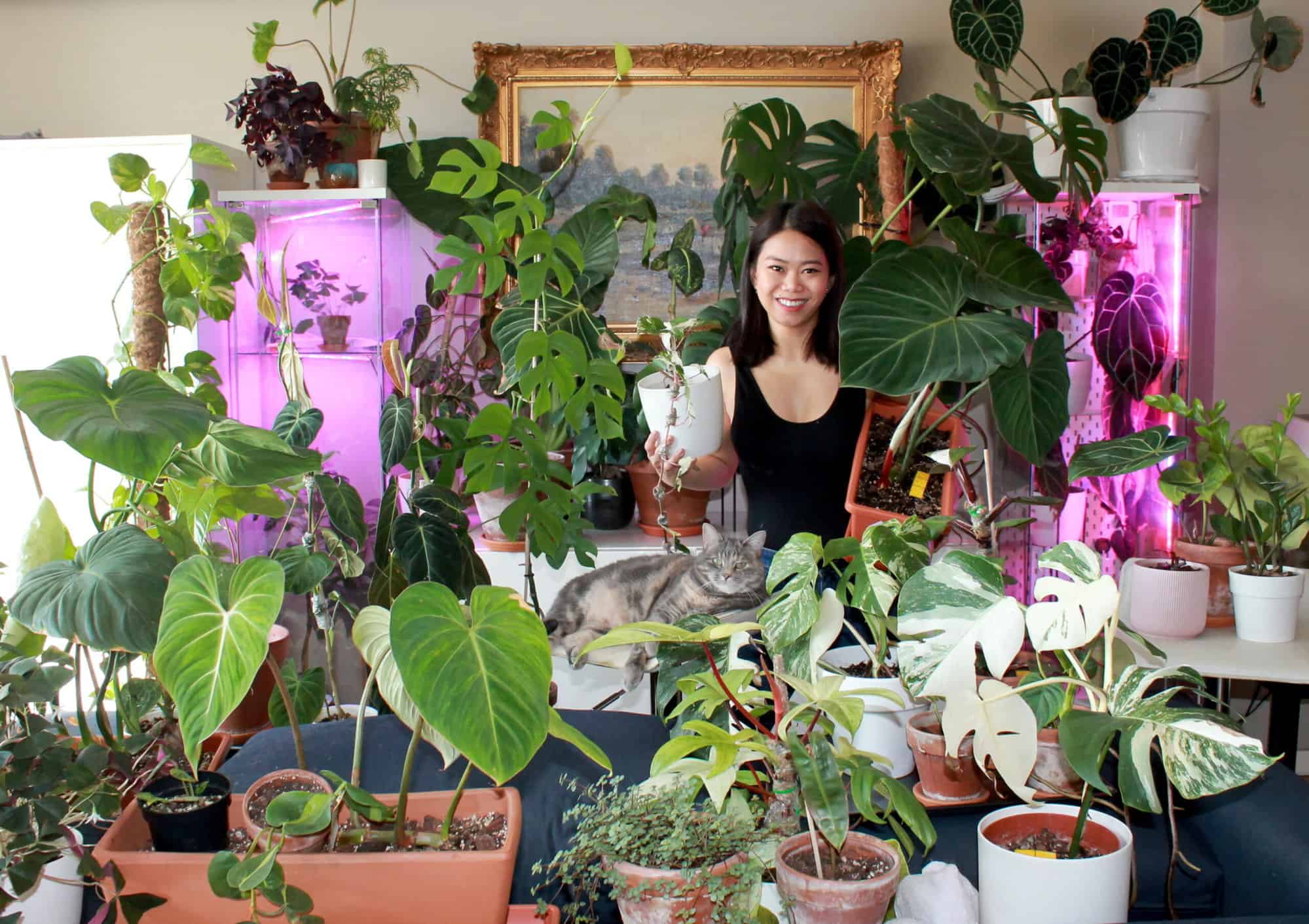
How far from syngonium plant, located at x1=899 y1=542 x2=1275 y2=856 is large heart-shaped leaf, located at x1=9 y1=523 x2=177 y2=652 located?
72 centimetres

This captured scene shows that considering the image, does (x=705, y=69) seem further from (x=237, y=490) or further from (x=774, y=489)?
(x=237, y=490)

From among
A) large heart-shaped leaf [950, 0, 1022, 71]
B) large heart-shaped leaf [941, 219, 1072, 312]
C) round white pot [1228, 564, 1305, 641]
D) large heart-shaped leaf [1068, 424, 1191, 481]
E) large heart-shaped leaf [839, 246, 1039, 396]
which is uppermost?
large heart-shaped leaf [950, 0, 1022, 71]

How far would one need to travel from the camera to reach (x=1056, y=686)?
0.99 meters

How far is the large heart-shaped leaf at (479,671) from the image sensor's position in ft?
2.75

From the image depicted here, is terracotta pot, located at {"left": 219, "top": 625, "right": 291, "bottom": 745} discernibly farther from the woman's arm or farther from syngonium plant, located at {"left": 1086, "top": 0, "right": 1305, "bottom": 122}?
syngonium plant, located at {"left": 1086, "top": 0, "right": 1305, "bottom": 122}

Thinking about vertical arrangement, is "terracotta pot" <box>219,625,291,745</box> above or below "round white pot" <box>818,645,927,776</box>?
below

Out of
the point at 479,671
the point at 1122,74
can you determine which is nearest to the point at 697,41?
the point at 1122,74

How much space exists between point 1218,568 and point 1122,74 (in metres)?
1.64

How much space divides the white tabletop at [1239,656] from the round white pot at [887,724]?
0.92 meters

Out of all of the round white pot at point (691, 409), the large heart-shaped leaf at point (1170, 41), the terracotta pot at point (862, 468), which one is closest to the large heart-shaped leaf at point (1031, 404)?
the terracotta pot at point (862, 468)

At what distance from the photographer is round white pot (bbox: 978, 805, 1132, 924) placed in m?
0.92

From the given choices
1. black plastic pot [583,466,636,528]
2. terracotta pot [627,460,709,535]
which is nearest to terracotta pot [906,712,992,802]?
terracotta pot [627,460,709,535]

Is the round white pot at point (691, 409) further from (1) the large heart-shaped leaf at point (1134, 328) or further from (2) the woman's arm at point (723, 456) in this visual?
(1) the large heart-shaped leaf at point (1134, 328)

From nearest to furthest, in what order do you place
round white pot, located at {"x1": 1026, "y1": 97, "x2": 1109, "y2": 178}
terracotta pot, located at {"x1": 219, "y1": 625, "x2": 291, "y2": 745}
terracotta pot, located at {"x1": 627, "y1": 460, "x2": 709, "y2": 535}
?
terracotta pot, located at {"x1": 219, "y1": 625, "x2": 291, "y2": 745}
round white pot, located at {"x1": 1026, "y1": 97, "x2": 1109, "y2": 178}
terracotta pot, located at {"x1": 627, "y1": 460, "x2": 709, "y2": 535}
